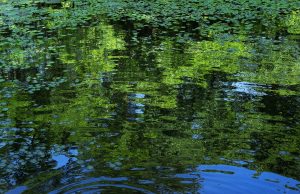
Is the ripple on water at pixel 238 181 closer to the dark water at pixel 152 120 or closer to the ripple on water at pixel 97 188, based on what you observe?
the dark water at pixel 152 120

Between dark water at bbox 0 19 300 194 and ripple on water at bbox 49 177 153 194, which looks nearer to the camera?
ripple on water at bbox 49 177 153 194

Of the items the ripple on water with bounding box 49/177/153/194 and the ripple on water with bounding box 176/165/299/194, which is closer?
the ripple on water with bounding box 49/177/153/194

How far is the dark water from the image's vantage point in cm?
626

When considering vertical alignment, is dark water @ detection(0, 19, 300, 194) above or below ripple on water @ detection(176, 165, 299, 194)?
above

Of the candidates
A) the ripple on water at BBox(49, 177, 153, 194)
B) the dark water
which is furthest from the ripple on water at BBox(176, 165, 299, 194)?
the ripple on water at BBox(49, 177, 153, 194)

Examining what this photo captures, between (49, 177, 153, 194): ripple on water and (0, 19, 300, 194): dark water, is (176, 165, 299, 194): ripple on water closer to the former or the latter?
(0, 19, 300, 194): dark water

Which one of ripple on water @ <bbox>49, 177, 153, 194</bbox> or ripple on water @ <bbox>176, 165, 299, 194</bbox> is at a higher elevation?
ripple on water @ <bbox>49, 177, 153, 194</bbox>

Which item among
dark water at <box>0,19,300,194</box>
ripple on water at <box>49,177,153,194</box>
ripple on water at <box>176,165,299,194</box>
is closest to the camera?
ripple on water at <box>49,177,153,194</box>

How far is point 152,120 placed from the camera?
837 cm

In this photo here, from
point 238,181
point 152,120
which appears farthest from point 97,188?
point 152,120

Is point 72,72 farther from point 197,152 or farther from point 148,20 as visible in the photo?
point 148,20

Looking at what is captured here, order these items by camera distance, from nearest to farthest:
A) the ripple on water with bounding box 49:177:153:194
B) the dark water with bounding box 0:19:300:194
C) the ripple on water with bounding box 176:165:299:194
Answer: the ripple on water with bounding box 49:177:153:194 → the ripple on water with bounding box 176:165:299:194 → the dark water with bounding box 0:19:300:194

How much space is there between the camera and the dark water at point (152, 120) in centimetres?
626

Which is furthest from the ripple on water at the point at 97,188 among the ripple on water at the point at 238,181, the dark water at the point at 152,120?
the ripple on water at the point at 238,181
